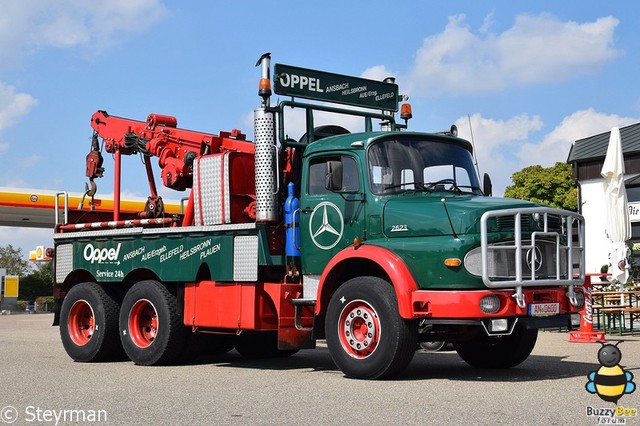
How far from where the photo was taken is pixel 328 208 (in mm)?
10711

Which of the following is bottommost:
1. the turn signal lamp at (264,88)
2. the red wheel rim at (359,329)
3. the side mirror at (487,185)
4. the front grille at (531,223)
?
the red wheel rim at (359,329)

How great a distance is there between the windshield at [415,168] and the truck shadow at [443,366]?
2139 mm

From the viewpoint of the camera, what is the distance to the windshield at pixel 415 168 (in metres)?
10.4

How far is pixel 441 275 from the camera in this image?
940 centimetres

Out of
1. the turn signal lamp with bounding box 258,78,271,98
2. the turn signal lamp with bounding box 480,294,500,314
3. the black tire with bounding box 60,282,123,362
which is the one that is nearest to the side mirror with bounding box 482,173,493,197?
the turn signal lamp with bounding box 480,294,500,314

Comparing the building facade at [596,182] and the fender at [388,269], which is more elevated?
the building facade at [596,182]

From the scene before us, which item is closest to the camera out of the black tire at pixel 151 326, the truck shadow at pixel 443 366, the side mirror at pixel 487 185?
the truck shadow at pixel 443 366

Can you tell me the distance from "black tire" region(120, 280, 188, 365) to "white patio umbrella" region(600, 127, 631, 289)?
10.2 metres

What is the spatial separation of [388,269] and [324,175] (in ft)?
5.88

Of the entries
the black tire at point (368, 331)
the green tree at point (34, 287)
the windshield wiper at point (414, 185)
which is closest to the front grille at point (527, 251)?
the black tire at point (368, 331)

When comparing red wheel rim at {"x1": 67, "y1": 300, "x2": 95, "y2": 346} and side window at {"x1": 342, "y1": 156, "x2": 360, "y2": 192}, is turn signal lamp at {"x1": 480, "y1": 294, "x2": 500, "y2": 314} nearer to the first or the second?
side window at {"x1": 342, "y1": 156, "x2": 360, "y2": 192}

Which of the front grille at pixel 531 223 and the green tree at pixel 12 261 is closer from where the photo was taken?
the front grille at pixel 531 223

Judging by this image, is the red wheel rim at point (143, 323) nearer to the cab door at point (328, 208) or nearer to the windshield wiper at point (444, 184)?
the cab door at point (328, 208)

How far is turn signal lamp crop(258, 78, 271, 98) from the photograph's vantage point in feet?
37.8
